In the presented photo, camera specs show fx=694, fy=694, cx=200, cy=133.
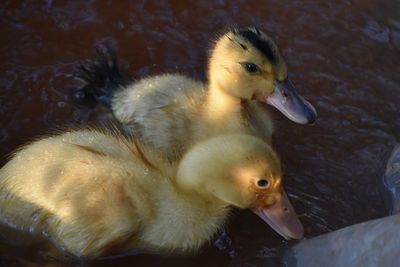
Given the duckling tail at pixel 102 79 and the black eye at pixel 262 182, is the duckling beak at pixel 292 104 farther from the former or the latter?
the duckling tail at pixel 102 79

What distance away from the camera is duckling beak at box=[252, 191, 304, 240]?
235 cm

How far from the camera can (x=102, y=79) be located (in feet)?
9.33

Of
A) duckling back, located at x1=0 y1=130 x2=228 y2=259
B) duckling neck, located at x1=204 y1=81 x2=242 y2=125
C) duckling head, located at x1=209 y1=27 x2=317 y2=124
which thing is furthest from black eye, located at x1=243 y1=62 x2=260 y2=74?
duckling back, located at x1=0 y1=130 x2=228 y2=259

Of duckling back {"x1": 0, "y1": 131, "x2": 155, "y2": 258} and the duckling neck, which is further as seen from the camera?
the duckling neck

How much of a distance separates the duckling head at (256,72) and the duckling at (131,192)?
1.17 feet

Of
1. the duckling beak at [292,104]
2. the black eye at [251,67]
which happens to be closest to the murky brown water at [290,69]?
the duckling beak at [292,104]

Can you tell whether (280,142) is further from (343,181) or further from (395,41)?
(395,41)

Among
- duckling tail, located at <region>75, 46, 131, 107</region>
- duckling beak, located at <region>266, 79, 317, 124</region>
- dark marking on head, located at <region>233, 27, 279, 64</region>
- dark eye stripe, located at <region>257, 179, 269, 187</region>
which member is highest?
dark marking on head, located at <region>233, 27, 279, 64</region>

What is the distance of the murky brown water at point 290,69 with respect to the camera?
260 centimetres

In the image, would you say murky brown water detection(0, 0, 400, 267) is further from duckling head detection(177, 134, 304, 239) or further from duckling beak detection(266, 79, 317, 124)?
duckling beak detection(266, 79, 317, 124)

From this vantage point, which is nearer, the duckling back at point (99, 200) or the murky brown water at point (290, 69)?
the duckling back at point (99, 200)

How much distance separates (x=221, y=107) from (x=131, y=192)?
0.59m

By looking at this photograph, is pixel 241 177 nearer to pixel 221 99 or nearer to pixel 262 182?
pixel 262 182

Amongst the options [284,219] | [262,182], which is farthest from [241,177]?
[284,219]
